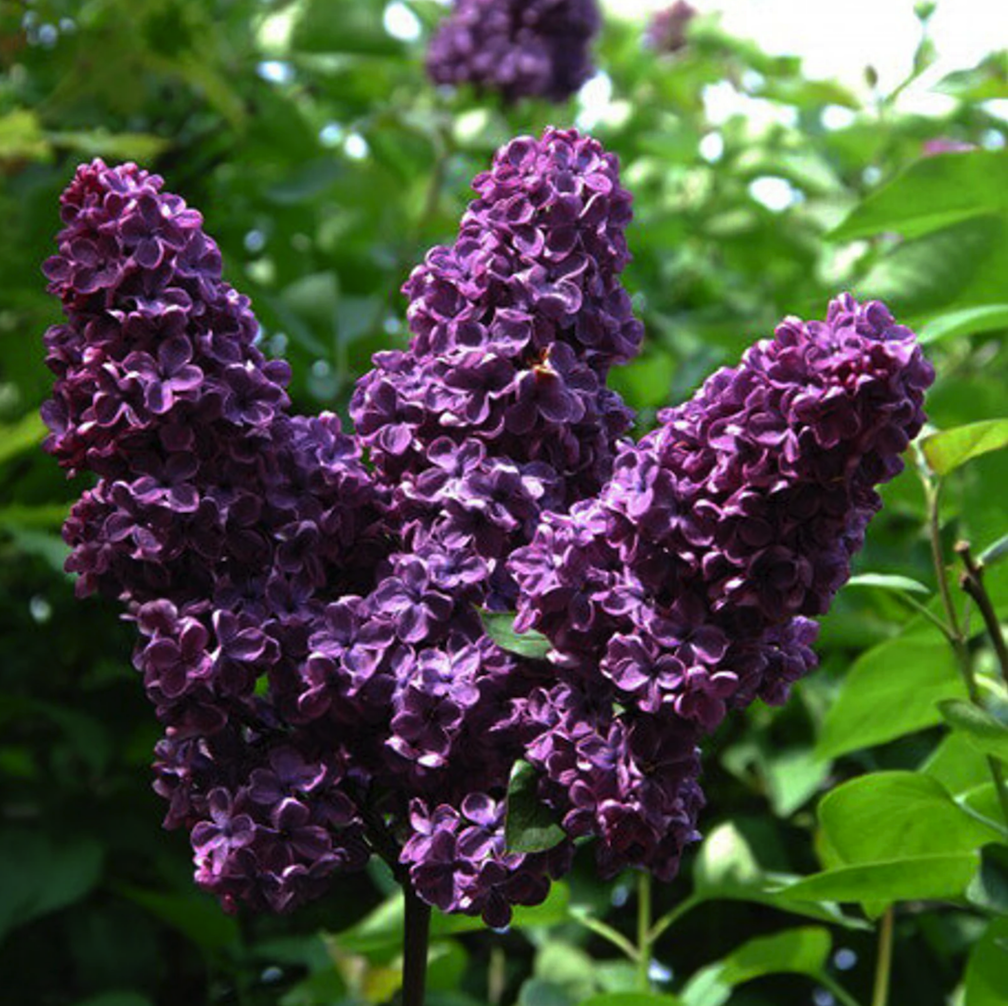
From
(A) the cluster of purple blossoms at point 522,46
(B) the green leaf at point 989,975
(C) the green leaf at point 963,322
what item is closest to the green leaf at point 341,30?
(A) the cluster of purple blossoms at point 522,46

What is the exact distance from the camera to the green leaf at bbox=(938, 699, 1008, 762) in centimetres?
79

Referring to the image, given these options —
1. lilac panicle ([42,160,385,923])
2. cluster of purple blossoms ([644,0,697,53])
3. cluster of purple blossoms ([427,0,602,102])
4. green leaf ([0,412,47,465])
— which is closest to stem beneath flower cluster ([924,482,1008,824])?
lilac panicle ([42,160,385,923])

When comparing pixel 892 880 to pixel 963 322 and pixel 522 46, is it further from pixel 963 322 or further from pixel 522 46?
pixel 522 46

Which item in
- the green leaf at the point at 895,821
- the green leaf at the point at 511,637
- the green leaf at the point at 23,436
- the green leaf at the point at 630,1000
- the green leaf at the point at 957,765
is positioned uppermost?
the green leaf at the point at 511,637

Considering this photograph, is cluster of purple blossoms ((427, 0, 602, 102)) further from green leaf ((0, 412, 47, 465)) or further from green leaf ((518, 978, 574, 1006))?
green leaf ((518, 978, 574, 1006))

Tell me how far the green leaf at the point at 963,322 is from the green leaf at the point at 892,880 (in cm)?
23

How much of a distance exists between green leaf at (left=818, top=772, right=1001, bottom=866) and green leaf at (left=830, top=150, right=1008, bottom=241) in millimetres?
335

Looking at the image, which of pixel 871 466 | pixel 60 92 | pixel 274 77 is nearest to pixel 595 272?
pixel 871 466

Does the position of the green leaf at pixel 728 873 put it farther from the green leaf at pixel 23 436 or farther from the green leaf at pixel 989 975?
the green leaf at pixel 23 436

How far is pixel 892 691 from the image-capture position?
1.04 m

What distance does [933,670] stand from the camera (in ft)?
3.33

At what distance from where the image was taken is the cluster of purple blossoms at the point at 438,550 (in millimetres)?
624

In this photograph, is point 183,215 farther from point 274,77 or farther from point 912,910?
point 274,77

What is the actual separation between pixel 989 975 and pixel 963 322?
1.01 feet
